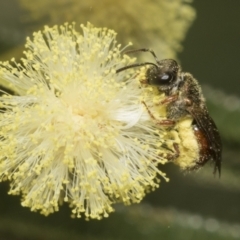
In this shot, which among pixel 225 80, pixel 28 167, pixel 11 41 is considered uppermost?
pixel 225 80

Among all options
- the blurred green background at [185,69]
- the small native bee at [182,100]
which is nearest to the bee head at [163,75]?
the small native bee at [182,100]

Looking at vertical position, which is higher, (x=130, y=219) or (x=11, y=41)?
(x=11, y=41)

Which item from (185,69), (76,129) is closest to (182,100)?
(76,129)

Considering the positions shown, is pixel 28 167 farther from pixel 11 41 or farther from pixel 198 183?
pixel 198 183

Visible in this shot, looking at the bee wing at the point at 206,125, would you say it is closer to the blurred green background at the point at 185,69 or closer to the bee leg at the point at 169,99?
the bee leg at the point at 169,99

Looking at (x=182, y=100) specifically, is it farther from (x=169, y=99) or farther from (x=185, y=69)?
(x=185, y=69)

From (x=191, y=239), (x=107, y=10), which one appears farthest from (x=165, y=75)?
(x=191, y=239)
